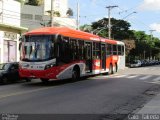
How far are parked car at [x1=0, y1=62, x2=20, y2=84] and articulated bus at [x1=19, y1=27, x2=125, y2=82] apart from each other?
2171 mm

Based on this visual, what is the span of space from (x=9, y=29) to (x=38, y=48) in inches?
760

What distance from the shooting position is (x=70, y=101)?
50.0ft

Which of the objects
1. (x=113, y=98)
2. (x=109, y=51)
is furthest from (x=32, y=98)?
(x=109, y=51)

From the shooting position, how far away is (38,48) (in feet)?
73.2

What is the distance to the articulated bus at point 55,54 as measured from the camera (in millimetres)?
22172

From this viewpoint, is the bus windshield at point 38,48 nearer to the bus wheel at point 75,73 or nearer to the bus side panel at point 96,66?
the bus wheel at point 75,73

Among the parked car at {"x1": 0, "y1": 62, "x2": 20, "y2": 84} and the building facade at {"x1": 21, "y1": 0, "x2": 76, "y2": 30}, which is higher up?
the building facade at {"x1": 21, "y1": 0, "x2": 76, "y2": 30}

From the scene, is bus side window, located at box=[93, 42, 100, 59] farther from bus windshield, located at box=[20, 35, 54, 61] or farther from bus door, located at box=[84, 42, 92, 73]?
bus windshield, located at box=[20, 35, 54, 61]

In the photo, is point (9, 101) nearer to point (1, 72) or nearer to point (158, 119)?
point (158, 119)

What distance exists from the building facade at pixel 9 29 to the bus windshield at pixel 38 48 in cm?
1613

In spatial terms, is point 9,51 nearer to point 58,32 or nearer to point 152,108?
point 58,32

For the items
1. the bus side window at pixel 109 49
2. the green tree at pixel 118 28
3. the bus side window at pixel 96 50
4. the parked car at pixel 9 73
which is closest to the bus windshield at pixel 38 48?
the parked car at pixel 9 73

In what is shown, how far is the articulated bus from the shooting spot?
22.2 metres

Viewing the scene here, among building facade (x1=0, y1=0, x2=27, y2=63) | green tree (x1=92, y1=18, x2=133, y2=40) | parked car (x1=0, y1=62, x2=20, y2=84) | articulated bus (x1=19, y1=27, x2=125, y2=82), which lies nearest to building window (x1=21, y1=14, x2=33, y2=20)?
green tree (x1=92, y1=18, x2=133, y2=40)
